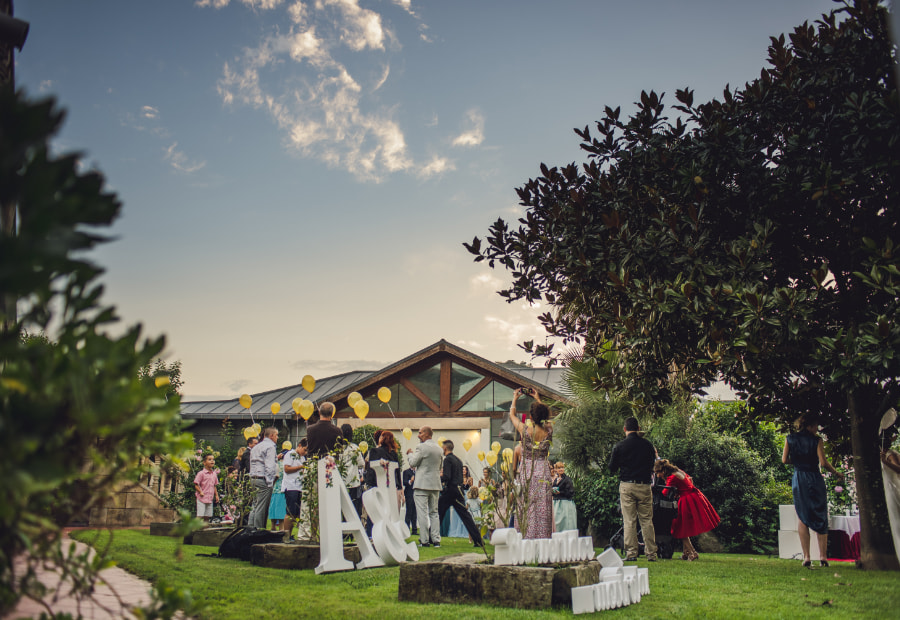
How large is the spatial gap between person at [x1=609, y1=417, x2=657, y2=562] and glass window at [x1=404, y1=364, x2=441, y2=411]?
12.6 m

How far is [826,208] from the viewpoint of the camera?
6105 millimetres

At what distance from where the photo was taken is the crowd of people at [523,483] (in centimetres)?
737

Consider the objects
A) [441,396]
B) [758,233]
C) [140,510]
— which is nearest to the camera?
[758,233]

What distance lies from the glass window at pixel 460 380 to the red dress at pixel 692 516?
460 inches

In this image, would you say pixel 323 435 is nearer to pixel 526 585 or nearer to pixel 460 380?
pixel 526 585

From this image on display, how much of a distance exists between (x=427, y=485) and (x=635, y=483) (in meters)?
3.65

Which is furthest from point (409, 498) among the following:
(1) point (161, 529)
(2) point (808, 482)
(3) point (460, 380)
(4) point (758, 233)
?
(4) point (758, 233)

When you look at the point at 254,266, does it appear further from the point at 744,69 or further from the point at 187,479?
the point at 744,69

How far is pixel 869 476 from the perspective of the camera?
7242 millimetres

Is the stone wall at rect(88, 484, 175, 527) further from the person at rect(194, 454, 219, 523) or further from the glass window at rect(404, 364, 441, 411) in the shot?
the glass window at rect(404, 364, 441, 411)

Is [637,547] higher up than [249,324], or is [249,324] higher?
[249,324]

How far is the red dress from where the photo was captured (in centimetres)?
949

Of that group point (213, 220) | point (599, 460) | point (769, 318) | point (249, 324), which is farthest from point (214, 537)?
point (769, 318)

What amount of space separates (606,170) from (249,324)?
24.9 ft
